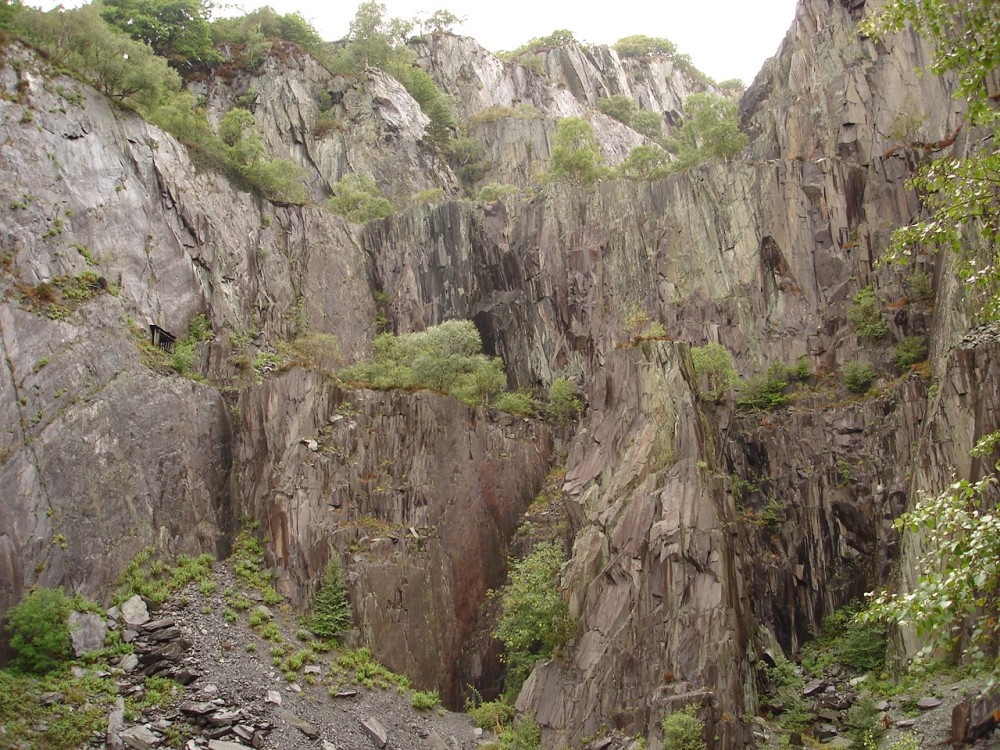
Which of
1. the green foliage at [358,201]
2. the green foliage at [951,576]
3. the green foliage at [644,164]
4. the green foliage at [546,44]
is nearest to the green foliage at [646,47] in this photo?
the green foliage at [546,44]

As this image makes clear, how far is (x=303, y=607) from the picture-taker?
3053 centimetres

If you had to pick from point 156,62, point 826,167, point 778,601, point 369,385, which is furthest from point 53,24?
point 778,601

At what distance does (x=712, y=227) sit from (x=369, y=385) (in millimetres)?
20332

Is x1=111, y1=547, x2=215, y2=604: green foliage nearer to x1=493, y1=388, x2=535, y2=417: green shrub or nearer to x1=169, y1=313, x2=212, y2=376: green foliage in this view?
x1=169, y1=313, x2=212, y2=376: green foliage

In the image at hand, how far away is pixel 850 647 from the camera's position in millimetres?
28656

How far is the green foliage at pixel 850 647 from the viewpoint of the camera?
1111 inches

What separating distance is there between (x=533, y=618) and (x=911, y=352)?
20161 mm

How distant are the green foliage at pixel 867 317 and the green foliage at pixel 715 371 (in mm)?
5839

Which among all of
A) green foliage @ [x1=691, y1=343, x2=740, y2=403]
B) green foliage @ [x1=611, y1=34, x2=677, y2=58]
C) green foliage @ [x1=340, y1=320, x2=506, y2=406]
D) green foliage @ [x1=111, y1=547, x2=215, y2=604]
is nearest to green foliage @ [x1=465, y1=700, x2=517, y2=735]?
green foliage @ [x1=111, y1=547, x2=215, y2=604]

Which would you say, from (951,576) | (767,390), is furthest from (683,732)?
(767,390)

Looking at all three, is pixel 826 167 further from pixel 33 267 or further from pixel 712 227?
pixel 33 267

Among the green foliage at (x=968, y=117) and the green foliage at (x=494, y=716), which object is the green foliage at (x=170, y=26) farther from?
the green foliage at (x=968, y=117)

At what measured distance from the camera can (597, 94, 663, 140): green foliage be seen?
256 ft

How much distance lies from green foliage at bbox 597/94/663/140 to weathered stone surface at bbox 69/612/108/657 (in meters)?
64.3
